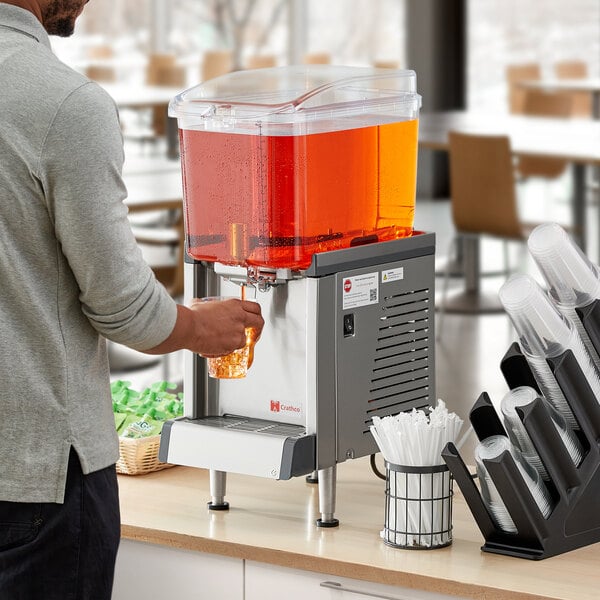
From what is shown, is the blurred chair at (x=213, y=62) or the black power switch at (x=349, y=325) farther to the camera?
the blurred chair at (x=213, y=62)

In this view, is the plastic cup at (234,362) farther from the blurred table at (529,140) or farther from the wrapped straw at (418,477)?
the blurred table at (529,140)

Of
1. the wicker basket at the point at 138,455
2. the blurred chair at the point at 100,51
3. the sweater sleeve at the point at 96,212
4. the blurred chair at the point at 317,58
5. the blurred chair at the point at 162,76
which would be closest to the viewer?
the sweater sleeve at the point at 96,212

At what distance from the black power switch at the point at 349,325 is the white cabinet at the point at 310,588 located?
37 centimetres

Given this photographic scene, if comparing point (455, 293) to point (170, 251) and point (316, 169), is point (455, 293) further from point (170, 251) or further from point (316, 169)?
point (316, 169)

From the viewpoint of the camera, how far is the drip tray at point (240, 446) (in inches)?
76.2

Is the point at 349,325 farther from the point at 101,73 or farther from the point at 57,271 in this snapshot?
the point at 101,73

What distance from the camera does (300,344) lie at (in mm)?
2010

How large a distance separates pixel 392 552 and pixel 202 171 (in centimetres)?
66

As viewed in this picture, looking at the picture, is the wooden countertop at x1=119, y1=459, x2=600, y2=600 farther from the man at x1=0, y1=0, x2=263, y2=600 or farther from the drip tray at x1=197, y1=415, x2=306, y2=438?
the man at x1=0, y1=0, x2=263, y2=600

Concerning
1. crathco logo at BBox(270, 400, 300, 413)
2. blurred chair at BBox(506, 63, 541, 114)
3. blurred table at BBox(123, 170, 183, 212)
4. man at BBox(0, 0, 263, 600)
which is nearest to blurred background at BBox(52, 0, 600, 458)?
blurred chair at BBox(506, 63, 541, 114)

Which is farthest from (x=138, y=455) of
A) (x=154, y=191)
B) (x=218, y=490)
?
(x=154, y=191)

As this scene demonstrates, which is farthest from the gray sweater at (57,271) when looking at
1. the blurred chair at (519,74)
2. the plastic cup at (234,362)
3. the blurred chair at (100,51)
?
the blurred chair at (100,51)

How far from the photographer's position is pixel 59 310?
1673 millimetres

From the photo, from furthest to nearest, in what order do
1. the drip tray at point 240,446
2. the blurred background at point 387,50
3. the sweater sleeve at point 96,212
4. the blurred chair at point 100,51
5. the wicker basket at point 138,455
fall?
the blurred chair at point 100,51 < the blurred background at point 387,50 < the wicker basket at point 138,455 < the drip tray at point 240,446 < the sweater sleeve at point 96,212
